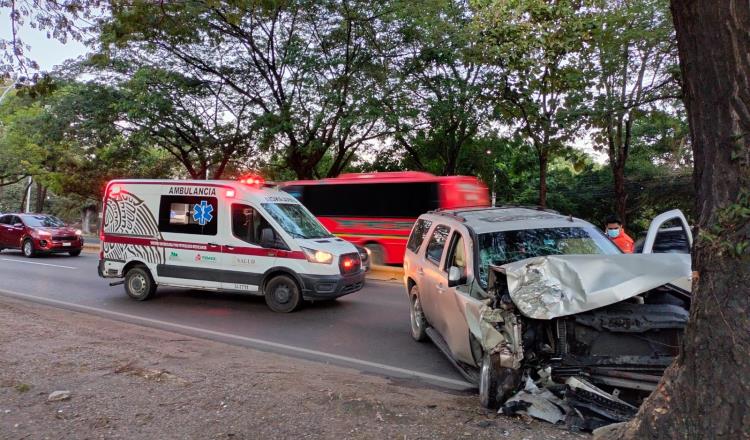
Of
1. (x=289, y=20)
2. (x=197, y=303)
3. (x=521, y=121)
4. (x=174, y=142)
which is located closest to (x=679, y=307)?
(x=197, y=303)

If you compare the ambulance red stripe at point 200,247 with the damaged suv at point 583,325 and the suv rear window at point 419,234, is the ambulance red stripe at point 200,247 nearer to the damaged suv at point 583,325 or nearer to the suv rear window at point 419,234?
the suv rear window at point 419,234

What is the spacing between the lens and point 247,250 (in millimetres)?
9039

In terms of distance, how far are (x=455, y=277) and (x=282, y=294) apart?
4667 mm

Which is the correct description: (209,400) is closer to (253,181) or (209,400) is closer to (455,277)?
(455,277)

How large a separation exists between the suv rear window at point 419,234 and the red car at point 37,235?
1539 cm

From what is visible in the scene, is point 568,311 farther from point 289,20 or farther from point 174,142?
point 174,142

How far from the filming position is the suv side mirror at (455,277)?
16.3 ft

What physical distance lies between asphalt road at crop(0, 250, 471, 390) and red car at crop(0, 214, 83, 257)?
5.40 metres

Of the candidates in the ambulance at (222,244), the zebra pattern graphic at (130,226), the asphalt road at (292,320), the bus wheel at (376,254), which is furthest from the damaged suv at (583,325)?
the bus wheel at (376,254)

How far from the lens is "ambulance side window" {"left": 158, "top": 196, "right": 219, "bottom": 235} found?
9.38 meters

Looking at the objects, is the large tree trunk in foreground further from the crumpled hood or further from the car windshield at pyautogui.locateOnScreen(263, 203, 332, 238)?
the car windshield at pyautogui.locateOnScreen(263, 203, 332, 238)

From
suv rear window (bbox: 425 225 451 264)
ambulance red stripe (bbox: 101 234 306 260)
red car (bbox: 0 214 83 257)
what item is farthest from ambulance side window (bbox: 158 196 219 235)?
red car (bbox: 0 214 83 257)

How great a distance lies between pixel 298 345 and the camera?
7.02 meters

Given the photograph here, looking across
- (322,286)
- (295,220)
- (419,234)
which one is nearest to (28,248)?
(295,220)
